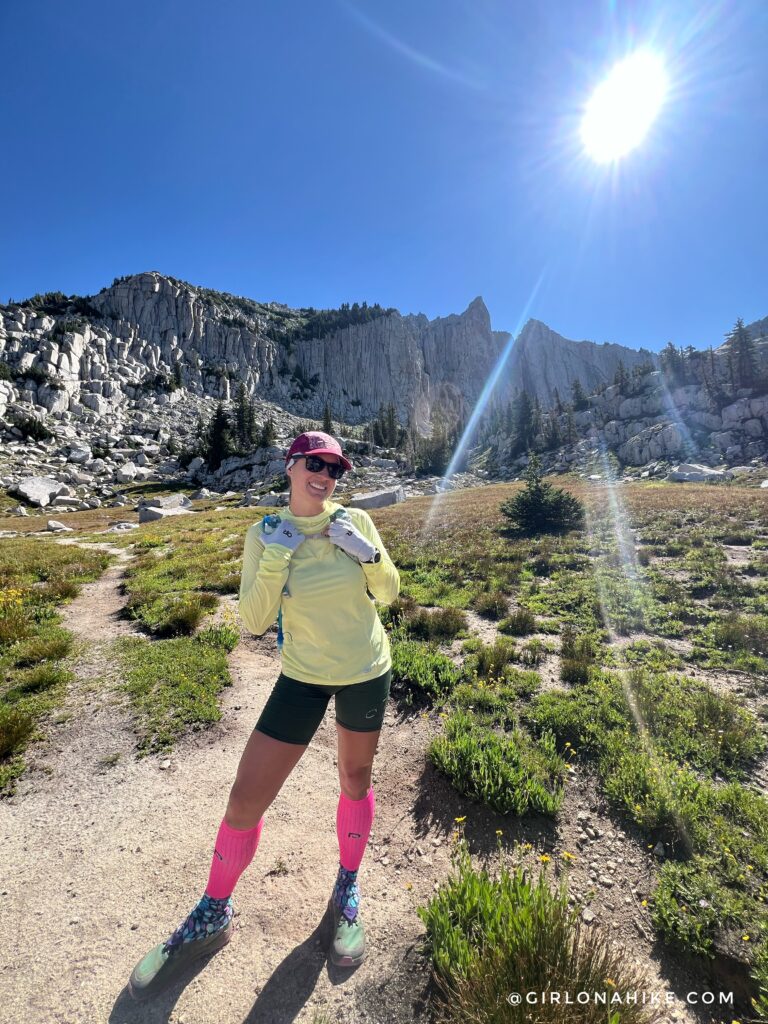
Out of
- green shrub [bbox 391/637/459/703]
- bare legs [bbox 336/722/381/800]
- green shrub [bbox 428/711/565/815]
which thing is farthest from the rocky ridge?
bare legs [bbox 336/722/381/800]

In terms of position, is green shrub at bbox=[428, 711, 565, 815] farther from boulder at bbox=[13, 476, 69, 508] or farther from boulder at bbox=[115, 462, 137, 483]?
boulder at bbox=[115, 462, 137, 483]

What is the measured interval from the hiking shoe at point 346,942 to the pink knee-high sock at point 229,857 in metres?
0.96

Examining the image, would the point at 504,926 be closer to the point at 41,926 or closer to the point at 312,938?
the point at 312,938

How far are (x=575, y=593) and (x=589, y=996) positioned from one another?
11.0 metres

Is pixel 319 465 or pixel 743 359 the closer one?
pixel 319 465

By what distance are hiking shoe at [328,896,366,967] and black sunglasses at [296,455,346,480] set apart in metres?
3.77

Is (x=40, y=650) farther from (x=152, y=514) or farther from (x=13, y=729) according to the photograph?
(x=152, y=514)

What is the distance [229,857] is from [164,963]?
779 mm

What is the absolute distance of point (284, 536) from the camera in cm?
319

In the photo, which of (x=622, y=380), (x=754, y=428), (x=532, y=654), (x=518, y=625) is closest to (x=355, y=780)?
(x=532, y=654)

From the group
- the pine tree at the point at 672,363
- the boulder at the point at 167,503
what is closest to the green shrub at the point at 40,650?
the boulder at the point at 167,503

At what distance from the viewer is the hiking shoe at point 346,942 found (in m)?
3.18

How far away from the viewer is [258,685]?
295 inches

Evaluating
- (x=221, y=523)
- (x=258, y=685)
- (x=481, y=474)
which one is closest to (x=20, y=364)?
(x=221, y=523)
